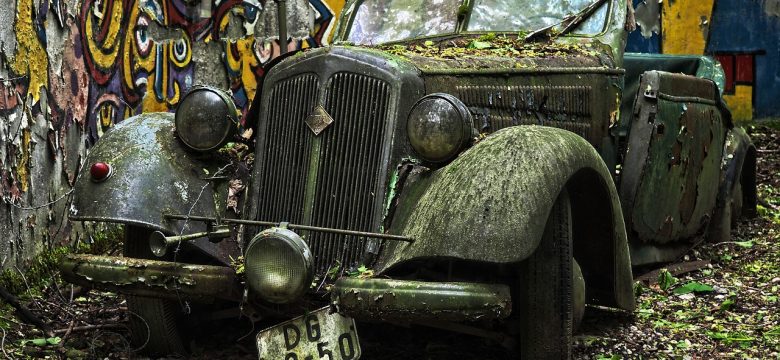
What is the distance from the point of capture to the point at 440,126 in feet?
13.2

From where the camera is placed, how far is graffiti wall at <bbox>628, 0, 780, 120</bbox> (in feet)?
36.0

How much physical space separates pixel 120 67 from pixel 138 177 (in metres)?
3.46

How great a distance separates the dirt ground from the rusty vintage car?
207 millimetres

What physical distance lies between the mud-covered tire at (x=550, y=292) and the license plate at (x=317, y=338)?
0.66m

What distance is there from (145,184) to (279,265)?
90 cm

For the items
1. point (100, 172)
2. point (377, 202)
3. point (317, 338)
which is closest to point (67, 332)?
point (100, 172)

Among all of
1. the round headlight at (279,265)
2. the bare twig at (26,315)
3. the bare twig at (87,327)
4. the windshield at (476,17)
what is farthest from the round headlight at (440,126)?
the bare twig at (26,315)

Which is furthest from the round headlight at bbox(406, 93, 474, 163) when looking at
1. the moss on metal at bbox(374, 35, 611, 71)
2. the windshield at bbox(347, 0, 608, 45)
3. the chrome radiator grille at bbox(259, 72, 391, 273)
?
the windshield at bbox(347, 0, 608, 45)

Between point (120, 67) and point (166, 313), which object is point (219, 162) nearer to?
point (166, 313)

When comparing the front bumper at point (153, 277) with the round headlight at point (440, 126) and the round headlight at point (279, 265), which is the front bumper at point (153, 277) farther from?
the round headlight at point (440, 126)

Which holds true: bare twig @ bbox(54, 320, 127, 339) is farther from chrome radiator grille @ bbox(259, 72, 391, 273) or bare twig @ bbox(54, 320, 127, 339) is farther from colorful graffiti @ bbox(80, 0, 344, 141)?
colorful graffiti @ bbox(80, 0, 344, 141)

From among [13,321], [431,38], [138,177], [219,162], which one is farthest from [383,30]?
[13,321]

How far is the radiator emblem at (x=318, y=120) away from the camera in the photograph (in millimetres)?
4277

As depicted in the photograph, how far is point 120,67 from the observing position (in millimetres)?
7641
